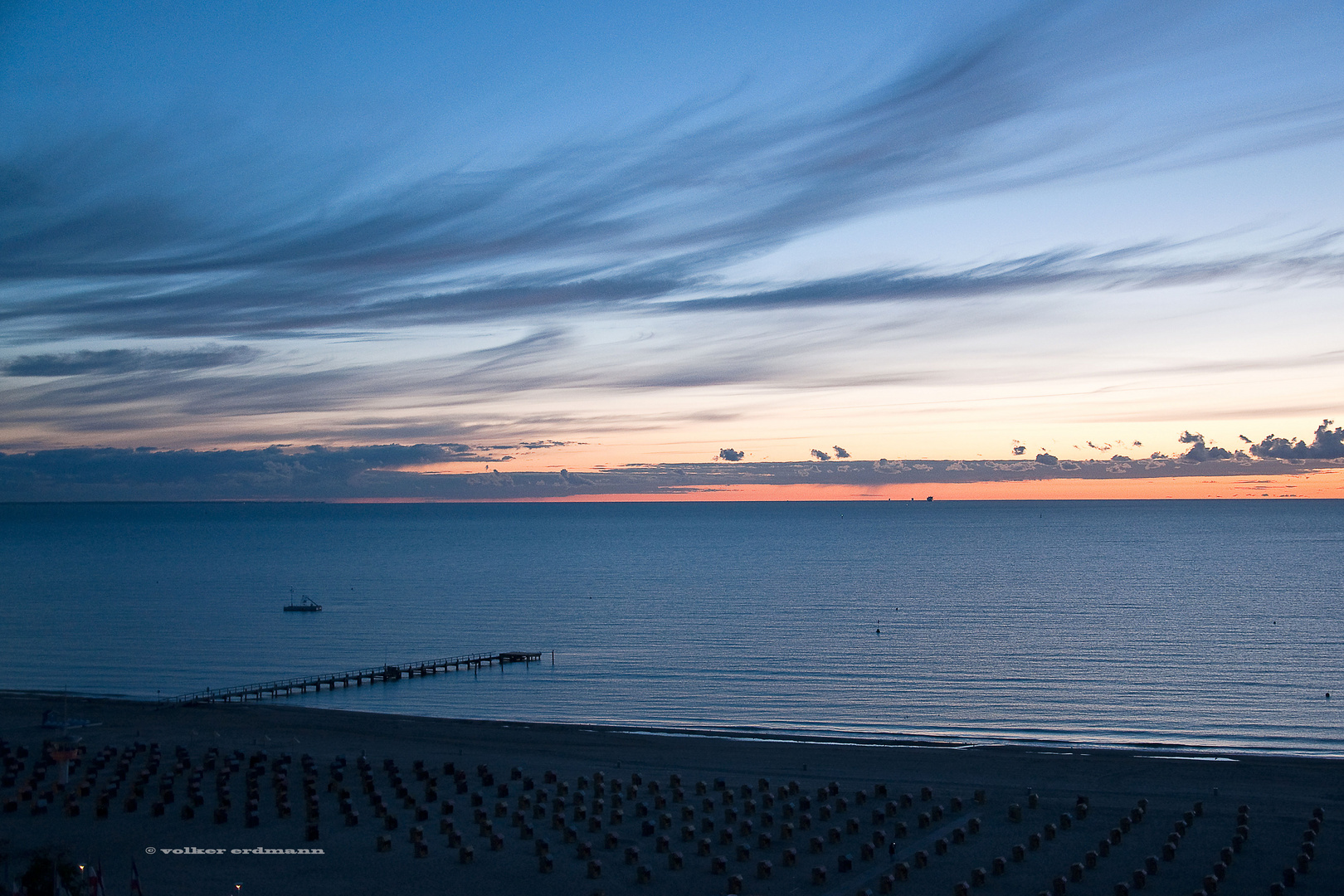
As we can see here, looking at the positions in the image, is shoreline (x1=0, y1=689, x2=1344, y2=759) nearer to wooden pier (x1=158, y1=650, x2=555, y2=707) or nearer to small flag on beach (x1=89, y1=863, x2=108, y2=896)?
wooden pier (x1=158, y1=650, x2=555, y2=707)

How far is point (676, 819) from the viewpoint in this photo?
34.2 metres

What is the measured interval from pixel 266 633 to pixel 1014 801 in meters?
82.7

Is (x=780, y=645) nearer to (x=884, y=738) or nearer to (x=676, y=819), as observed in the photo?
(x=884, y=738)

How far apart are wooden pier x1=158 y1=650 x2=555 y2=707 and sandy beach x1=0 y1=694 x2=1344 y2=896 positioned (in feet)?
57.6

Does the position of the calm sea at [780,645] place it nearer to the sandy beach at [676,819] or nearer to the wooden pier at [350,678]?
the wooden pier at [350,678]

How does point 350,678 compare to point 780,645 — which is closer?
point 350,678

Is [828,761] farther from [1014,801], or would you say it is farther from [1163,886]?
[1163,886]

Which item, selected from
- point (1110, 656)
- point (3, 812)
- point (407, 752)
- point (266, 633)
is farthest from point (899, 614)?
point (3, 812)

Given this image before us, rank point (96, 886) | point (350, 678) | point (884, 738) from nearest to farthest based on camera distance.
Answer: point (96, 886) → point (884, 738) → point (350, 678)

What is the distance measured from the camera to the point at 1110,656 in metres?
79.2

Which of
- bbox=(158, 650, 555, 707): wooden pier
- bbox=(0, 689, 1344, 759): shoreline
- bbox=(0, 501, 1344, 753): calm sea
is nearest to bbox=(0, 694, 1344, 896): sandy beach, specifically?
bbox=(0, 689, 1344, 759): shoreline

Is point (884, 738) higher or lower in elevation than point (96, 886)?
lower

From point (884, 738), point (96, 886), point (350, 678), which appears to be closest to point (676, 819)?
point (96, 886)

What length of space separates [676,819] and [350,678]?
46.5 metres
